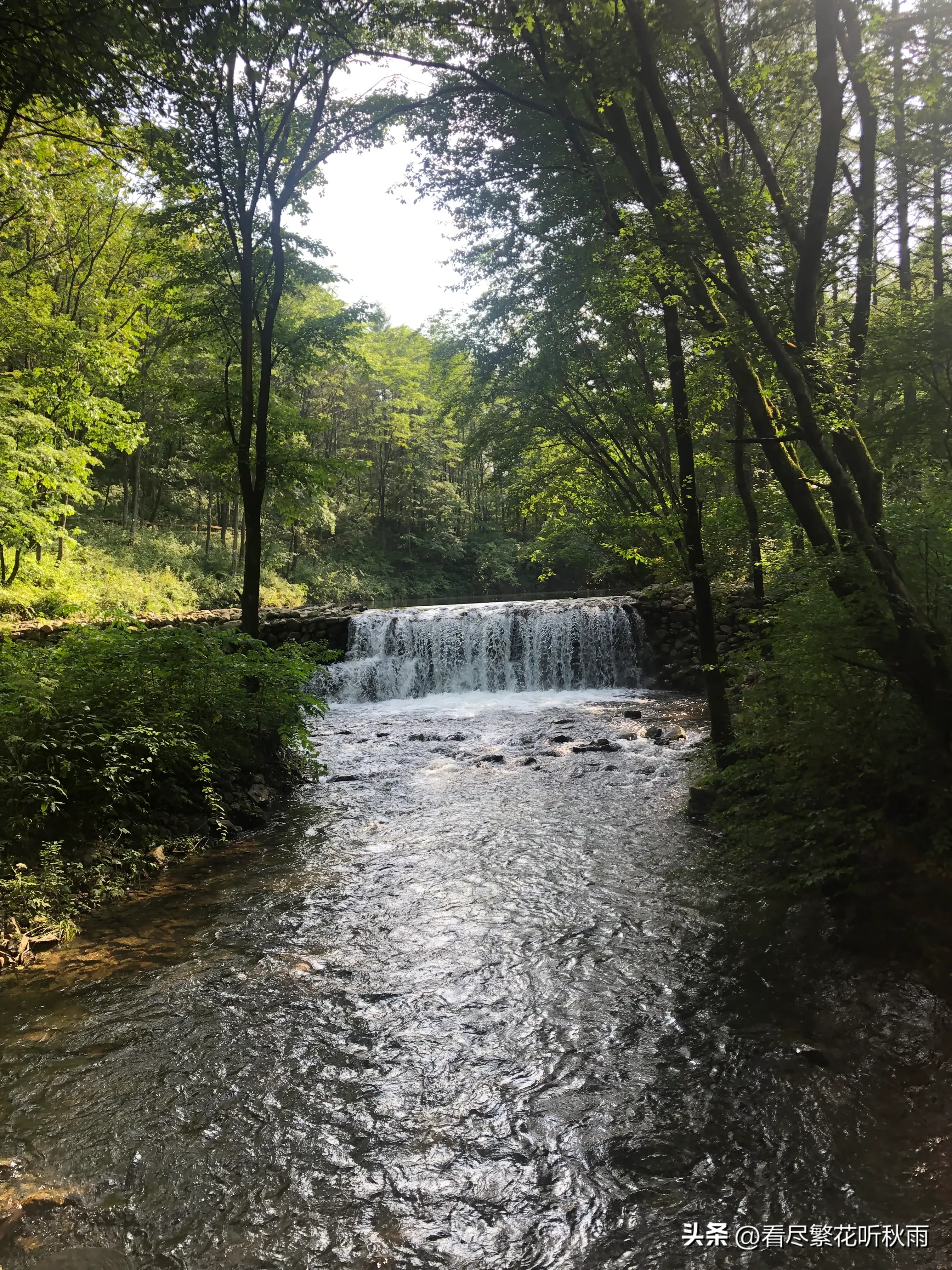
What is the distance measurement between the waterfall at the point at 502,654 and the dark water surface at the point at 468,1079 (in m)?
10.3

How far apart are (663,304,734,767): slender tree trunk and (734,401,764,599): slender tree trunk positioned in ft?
2.76

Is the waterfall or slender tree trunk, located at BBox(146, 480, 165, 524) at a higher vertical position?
slender tree trunk, located at BBox(146, 480, 165, 524)

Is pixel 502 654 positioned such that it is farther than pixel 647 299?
Yes

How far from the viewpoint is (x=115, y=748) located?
4.96 metres

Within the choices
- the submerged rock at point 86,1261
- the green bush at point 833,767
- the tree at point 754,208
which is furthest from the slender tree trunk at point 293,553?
the submerged rock at point 86,1261

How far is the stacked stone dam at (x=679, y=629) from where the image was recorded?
1342 centimetres

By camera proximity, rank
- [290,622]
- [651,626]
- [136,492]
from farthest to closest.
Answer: [136,492]
[290,622]
[651,626]

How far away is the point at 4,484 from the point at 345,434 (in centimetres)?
2459

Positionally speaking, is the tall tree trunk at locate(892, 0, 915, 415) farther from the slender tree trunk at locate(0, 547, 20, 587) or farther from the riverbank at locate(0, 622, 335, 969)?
the slender tree trunk at locate(0, 547, 20, 587)

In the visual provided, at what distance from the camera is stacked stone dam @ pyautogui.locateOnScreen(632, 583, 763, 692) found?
13422 mm

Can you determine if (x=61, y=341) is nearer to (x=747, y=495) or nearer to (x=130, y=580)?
(x=130, y=580)

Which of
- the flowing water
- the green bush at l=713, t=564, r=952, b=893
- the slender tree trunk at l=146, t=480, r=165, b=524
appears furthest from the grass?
the green bush at l=713, t=564, r=952, b=893

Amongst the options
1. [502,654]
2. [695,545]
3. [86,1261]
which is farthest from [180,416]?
[86,1261]

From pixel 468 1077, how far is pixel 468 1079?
2cm
